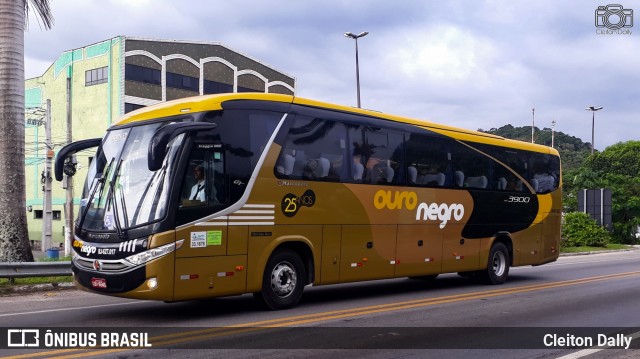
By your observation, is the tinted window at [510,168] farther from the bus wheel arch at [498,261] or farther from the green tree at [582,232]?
the green tree at [582,232]

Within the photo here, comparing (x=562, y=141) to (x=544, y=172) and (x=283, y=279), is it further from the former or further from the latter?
(x=283, y=279)

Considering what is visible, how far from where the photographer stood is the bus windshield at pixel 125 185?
9.35m

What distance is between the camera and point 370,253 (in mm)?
12461

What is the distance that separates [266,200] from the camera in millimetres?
10547

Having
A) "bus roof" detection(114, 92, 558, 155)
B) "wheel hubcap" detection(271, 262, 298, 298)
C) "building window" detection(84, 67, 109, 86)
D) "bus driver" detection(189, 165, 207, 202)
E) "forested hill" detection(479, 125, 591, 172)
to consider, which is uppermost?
"building window" detection(84, 67, 109, 86)

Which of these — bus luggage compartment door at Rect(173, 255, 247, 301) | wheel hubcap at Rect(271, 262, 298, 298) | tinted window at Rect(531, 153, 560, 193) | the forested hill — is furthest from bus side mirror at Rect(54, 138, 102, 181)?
the forested hill

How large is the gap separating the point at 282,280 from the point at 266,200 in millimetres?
1440

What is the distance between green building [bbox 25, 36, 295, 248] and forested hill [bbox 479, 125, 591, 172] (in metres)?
31.4

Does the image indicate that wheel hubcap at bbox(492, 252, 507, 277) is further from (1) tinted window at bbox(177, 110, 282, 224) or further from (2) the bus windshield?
(2) the bus windshield

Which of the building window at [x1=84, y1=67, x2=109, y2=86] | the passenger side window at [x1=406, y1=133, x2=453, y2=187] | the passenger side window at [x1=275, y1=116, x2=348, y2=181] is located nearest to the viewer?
the passenger side window at [x1=275, y1=116, x2=348, y2=181]

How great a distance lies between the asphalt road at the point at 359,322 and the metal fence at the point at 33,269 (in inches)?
24.0

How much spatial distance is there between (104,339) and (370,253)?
18.9 ft

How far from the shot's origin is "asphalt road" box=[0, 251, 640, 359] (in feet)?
25.8

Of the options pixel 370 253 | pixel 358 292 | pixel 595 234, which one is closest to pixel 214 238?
pixel 370 253
